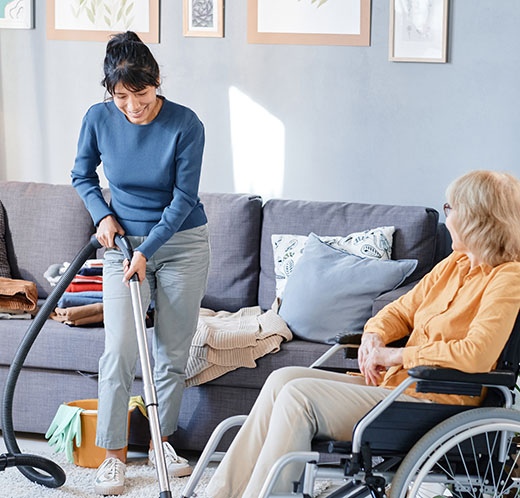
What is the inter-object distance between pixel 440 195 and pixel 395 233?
42 centimetres

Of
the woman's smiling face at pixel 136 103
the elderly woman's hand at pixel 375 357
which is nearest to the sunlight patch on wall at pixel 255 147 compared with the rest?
the woman's smiling face at pixel 136 103

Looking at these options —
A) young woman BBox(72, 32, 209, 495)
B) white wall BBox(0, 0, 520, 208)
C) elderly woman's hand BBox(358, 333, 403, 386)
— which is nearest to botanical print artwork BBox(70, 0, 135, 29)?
white wall BBox(0, 0, 520, 208)

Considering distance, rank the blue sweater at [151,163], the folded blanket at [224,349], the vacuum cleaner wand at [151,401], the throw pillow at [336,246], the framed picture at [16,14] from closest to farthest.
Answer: the vacuum cleaner wand at [151,401]
the blue sweater at [151,163]
the folded blanket at [224,349]
the throw pillow at [336,246]
the framed picture at [16,14]

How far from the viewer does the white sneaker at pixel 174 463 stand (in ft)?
8.69

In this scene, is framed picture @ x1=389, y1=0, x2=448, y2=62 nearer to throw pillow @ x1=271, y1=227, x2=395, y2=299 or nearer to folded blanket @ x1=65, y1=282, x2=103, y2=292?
throw pillow @ x1=271, y1=227, x2=395, y2=299

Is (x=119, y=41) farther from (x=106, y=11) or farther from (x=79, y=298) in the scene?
(x=106, y=11)

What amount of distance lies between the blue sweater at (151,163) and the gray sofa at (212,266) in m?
0.58

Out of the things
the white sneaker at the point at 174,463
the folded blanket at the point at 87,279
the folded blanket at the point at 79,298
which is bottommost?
the white sneaker at the point at 174,463

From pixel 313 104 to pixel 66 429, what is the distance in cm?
179

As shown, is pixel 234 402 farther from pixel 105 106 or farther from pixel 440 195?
pixel 440 195

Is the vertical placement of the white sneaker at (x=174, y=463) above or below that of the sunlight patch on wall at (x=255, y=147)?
below

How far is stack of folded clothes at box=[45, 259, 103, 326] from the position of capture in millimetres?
2947

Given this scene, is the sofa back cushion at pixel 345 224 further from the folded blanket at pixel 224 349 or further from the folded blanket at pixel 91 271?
the folded blanket at pixel 91 271

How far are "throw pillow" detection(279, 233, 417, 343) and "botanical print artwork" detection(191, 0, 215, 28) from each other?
4.17ft
